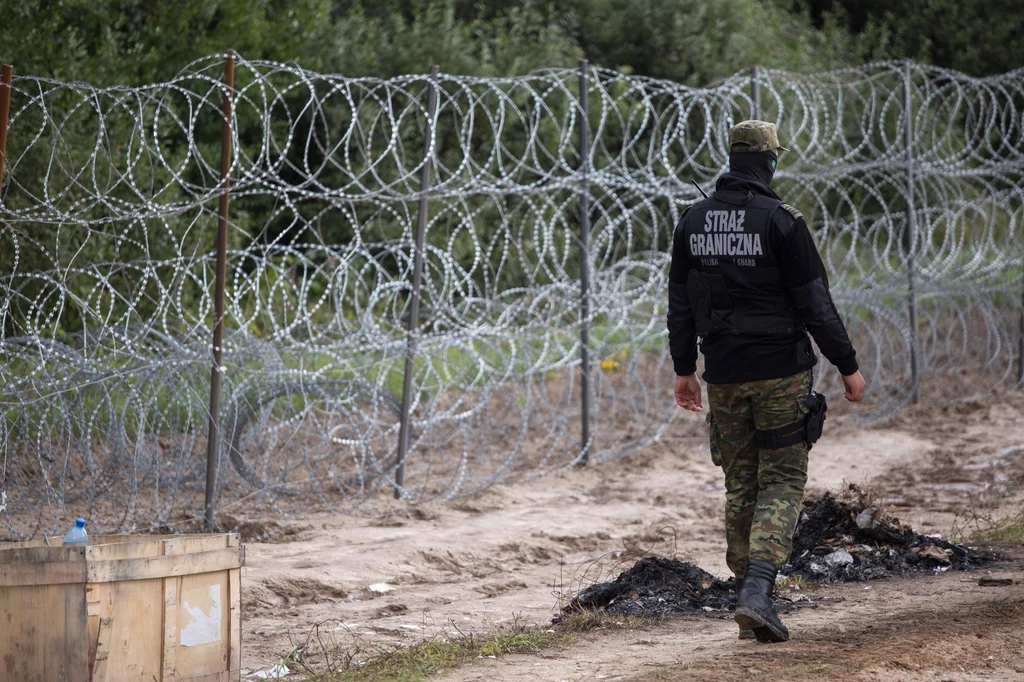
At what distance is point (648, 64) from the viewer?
17250 mm

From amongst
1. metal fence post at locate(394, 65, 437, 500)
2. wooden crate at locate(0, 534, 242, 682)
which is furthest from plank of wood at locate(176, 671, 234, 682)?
metal fence post at locate(394, 65, 437, 500)

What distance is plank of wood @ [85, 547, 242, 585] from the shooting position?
348 cm

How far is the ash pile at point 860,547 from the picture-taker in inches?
212

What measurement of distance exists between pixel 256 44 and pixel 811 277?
32.2ft

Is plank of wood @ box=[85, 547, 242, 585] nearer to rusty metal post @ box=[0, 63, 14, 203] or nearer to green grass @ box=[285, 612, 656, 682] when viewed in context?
green grass @ box=[285, 612, 656, 682]

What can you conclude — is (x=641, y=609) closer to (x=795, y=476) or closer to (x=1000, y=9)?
(x=795, y=476)

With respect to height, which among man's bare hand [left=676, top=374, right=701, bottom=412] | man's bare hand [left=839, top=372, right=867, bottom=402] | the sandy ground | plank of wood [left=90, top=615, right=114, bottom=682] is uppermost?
man's bare hand [left=839, top=372, right=867, bottom=402]

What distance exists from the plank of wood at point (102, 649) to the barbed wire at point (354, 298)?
7.49 ft

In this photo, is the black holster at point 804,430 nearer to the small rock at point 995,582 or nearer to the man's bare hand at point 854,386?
the man's bare hand at point 854,386

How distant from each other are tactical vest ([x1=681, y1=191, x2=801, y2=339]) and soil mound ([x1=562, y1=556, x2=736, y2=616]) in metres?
1.23

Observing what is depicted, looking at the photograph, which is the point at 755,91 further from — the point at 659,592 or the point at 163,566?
the point at 163,566

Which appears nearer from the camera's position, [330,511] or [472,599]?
[472,599]

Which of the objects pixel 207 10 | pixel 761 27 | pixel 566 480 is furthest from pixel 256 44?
pixel 761 27

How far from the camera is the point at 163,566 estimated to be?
361 cm
